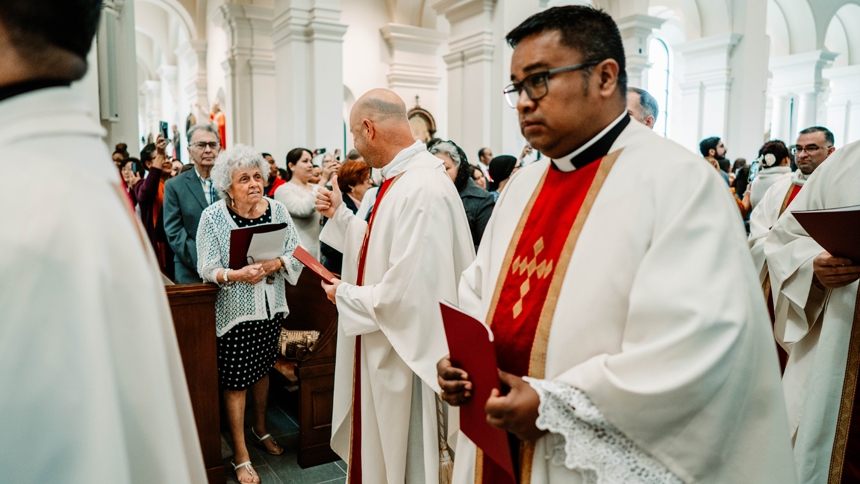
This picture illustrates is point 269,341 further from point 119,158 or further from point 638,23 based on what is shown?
point 638,23

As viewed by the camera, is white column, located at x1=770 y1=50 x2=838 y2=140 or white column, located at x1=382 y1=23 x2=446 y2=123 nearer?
white column, located at x1=382 y1=23 x2=446 y2=123

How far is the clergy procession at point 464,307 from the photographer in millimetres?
747

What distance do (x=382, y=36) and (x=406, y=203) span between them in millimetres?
12586

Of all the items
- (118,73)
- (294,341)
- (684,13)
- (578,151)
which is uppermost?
(684,13)

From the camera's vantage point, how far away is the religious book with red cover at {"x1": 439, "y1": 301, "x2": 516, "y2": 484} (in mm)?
1396

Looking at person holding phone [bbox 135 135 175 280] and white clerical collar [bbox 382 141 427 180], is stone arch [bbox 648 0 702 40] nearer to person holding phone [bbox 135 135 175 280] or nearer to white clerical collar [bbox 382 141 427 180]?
person holding phone [bbox 135 135 175 280]

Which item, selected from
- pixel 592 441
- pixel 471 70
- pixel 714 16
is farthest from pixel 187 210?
pixel 714 16

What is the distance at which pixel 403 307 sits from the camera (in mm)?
2613

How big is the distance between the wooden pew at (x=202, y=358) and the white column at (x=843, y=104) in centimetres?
2261

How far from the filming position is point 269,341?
3723mm

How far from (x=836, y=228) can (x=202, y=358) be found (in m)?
3.18

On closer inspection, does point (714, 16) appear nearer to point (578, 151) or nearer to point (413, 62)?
point (413, 62)

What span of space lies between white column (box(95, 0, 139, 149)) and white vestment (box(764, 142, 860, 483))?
6.51 metres

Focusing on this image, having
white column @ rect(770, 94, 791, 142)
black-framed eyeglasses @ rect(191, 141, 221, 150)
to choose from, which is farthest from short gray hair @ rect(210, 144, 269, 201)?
white column @ rect(770, 94, 791, 142)
